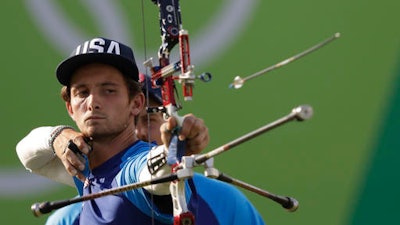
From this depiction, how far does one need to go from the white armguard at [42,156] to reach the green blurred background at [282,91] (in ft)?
2.65

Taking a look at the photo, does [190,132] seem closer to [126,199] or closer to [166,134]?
[166,134]

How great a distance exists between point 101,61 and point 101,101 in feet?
0.39

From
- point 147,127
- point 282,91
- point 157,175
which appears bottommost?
point 157,175

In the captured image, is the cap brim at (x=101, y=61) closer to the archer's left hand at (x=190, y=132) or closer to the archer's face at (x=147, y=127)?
the archer's left hand at (x=190, y=132)

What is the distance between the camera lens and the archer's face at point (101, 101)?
2.15 meters

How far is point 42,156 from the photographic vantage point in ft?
8.64

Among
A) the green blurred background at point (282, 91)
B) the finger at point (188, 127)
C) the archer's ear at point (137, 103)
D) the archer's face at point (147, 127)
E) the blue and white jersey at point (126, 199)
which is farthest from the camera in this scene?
the green blurred background at point (282, 91)

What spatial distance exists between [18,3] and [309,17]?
3.64ft

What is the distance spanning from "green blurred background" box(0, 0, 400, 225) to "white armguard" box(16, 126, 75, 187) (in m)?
0.81

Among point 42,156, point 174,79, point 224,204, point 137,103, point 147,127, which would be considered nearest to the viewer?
point 174,79

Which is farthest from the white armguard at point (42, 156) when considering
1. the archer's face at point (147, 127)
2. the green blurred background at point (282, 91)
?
the green blurred background at point (282, 91)

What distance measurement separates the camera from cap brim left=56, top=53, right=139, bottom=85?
7.26ft

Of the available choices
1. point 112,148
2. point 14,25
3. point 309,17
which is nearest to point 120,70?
point 112,148

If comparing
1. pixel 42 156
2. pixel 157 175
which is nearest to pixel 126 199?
pixel 157 175
